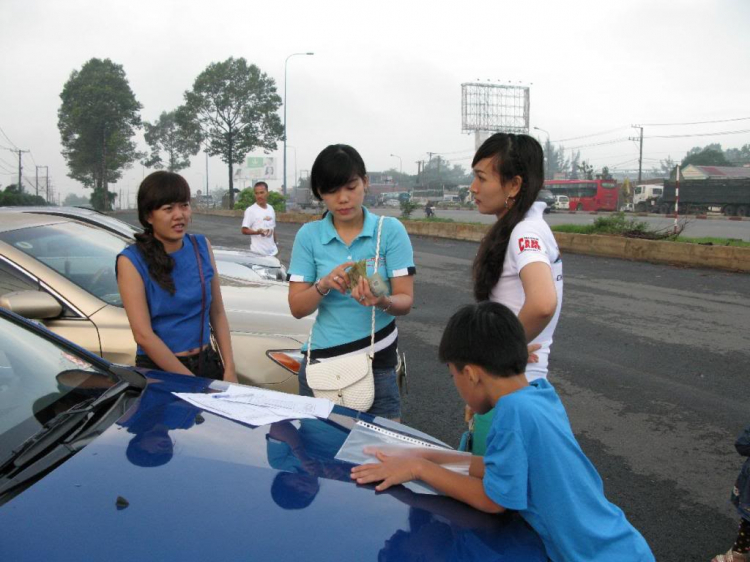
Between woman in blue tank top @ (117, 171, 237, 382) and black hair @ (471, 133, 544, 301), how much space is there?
1.36 m

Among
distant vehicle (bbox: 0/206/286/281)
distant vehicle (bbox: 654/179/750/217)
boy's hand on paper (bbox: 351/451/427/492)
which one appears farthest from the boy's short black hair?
distant vehicle (bbox: 654/179/750/217)

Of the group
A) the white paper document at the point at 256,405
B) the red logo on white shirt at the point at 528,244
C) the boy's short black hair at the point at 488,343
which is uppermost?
the red logo on white shirt at the point at 528,244

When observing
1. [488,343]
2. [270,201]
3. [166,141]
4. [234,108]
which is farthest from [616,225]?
[166,141]

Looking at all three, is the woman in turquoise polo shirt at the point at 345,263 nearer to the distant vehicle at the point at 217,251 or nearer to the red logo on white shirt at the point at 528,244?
the red logo on white shirt at the point at 528,244

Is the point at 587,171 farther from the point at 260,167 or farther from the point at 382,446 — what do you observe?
the point at 382,446

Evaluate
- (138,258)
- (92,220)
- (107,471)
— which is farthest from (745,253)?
(107,471)

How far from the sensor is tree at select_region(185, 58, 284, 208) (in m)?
61.3

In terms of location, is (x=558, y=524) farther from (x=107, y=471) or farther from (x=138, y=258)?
(x=138, y=258)

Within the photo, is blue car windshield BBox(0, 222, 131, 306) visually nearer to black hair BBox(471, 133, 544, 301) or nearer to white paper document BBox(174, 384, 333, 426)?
white paper document BBox(174, 384, 333, 426)

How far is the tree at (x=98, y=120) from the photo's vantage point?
65.0 meters

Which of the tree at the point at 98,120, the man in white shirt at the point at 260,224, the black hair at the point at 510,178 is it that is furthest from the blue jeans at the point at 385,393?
the tree at the point at 98,120

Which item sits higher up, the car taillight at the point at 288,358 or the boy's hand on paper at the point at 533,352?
the boy's hand on paper at the point at 533,352

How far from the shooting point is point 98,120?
214 ft

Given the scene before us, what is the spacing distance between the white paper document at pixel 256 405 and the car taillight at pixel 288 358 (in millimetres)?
1088
